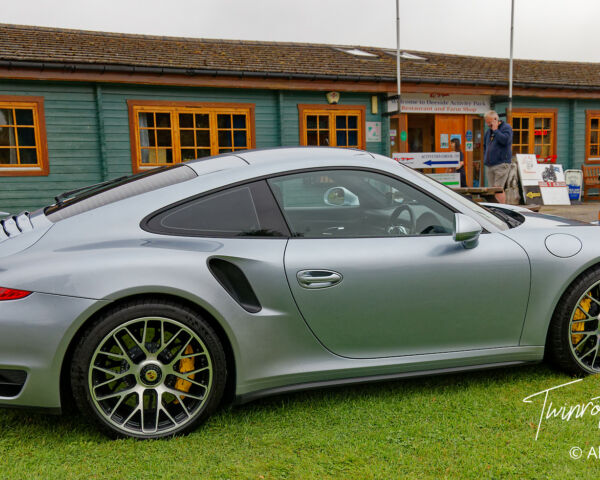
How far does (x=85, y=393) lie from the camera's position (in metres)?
2.32

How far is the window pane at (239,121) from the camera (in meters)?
12.2

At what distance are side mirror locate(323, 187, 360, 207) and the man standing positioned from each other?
718 cm

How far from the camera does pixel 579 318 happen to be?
116 inches

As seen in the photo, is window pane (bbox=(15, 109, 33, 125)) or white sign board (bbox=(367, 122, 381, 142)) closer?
window pane (bbox=(15, 109, 33, 125))

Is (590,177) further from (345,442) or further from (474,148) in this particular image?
(345,442)

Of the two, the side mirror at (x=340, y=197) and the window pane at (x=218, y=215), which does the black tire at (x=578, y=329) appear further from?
the window pane at (x=218, y=215)

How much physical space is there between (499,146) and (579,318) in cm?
737

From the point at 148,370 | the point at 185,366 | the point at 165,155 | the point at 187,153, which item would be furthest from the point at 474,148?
the point at 148,370

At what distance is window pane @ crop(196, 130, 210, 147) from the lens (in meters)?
11.9

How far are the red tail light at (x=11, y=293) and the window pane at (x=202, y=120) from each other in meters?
10.1

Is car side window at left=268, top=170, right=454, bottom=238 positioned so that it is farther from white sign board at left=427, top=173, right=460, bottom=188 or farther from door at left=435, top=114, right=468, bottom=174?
door at left=435, top=114, right=468, bottom=174

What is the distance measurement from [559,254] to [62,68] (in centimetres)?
1004

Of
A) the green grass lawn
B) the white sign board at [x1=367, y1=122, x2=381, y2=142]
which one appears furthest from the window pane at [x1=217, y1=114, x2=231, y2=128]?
the green grass lawn

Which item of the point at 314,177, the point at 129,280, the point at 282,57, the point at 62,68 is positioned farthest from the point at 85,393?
the point at 282,57
